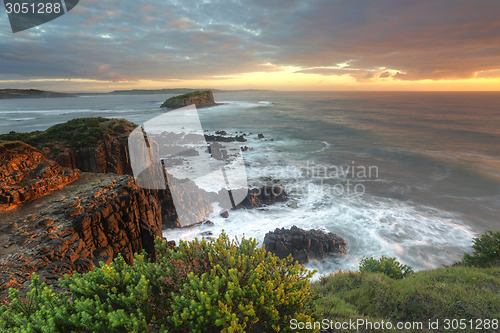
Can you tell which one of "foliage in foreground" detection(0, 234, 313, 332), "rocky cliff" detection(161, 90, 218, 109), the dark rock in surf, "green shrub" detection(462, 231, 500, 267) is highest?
"rocky cliff" detection(161, 90, 218, 109)

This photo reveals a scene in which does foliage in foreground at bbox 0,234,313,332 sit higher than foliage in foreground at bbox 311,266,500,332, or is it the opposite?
foliage in foreground at bbox 0,234,313,332

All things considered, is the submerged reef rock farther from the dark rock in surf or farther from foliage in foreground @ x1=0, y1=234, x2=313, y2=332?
foliage in foreground @ x1=0, y1=234, x2=313, y2=332

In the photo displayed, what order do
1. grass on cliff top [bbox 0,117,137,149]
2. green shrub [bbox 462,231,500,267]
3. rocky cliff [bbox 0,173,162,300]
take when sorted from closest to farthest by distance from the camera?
rocky cliff [bbox 0,173,162,300] < green shrub [bbox 462,231,500,267] < grass on cliff top [bbox 0,117,137,149]

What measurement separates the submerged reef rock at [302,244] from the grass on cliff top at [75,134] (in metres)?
20.2

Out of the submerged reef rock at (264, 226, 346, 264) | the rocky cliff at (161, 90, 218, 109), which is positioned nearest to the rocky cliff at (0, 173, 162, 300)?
the submerged reef rock at (264, 226, 346, 264)

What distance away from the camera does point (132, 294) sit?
518 centimetres

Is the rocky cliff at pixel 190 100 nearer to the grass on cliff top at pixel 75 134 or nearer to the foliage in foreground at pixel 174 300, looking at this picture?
the grass on cliff top at pixel 75 134

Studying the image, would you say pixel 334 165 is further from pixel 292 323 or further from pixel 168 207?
pixel 292 323

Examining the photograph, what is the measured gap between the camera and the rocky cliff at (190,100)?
15412 cm

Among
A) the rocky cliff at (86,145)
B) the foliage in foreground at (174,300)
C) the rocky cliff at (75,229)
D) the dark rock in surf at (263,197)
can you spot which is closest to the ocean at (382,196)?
the dark rock in surf at (263,197)

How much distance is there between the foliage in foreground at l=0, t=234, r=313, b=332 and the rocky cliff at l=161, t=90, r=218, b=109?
15446cm

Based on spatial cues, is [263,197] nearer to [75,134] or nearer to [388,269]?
[388,269]

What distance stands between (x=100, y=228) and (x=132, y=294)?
8028mm

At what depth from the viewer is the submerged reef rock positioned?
64.8 feet
